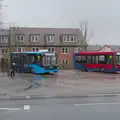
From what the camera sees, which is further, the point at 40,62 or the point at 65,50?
the point at 65,50

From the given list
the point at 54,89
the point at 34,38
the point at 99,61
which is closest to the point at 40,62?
the point at 99,61

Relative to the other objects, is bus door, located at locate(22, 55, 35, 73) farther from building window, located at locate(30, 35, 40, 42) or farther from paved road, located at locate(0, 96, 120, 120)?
building window, located at locate(30, 35, 40, 42)

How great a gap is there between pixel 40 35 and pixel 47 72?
3965 centimetres

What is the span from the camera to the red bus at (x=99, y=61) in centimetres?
3803

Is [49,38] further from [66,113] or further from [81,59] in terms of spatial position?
[66,113]

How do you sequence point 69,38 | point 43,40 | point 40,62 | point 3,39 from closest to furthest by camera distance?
point 40,62
point 3,39
point 43,40
point 69,38

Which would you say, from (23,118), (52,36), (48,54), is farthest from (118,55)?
(52,36)

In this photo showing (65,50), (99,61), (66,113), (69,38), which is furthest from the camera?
(65,50)

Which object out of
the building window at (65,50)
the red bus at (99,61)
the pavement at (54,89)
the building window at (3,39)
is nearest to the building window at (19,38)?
the building window at (3,39)

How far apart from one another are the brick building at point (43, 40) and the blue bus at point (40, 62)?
36015 millimetres

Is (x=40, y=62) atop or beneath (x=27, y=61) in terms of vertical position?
beneath

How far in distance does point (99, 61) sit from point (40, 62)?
357 inches

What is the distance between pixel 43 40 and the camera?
74.3m

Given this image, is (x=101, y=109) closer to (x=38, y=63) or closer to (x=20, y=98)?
(x=20, y=98)
